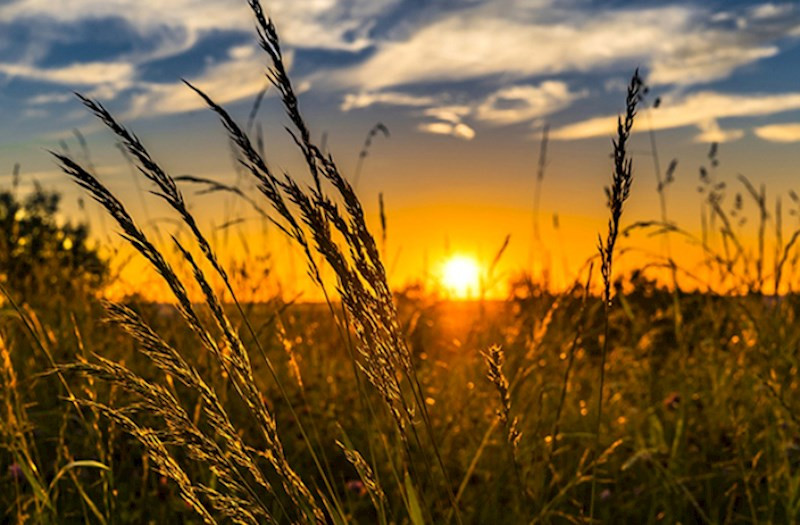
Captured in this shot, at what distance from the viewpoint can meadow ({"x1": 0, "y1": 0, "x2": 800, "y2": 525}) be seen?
4.22 ft

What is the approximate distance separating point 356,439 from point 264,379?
93 centimetres

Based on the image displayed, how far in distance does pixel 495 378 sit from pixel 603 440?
98.2 inches

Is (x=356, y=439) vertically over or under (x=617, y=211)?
under

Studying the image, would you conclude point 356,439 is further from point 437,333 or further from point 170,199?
point 437,333

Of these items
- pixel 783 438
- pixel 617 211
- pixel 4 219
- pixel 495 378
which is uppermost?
pixel 4 219

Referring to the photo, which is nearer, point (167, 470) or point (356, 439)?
point (167, 470)

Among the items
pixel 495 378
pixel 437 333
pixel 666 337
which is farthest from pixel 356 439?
pixel 666 337

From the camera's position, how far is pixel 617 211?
4.58ft

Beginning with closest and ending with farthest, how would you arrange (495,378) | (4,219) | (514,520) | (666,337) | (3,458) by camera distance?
(495,378) → (514,520) → (3,458) → (666,337) → (4,219)

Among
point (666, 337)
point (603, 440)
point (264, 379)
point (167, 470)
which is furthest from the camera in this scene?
point (666, 337)

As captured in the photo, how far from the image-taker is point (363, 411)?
219 centimetres

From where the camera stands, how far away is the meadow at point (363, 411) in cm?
129

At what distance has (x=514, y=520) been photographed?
9.46 ft

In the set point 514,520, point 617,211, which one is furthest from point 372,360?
point 514,520
